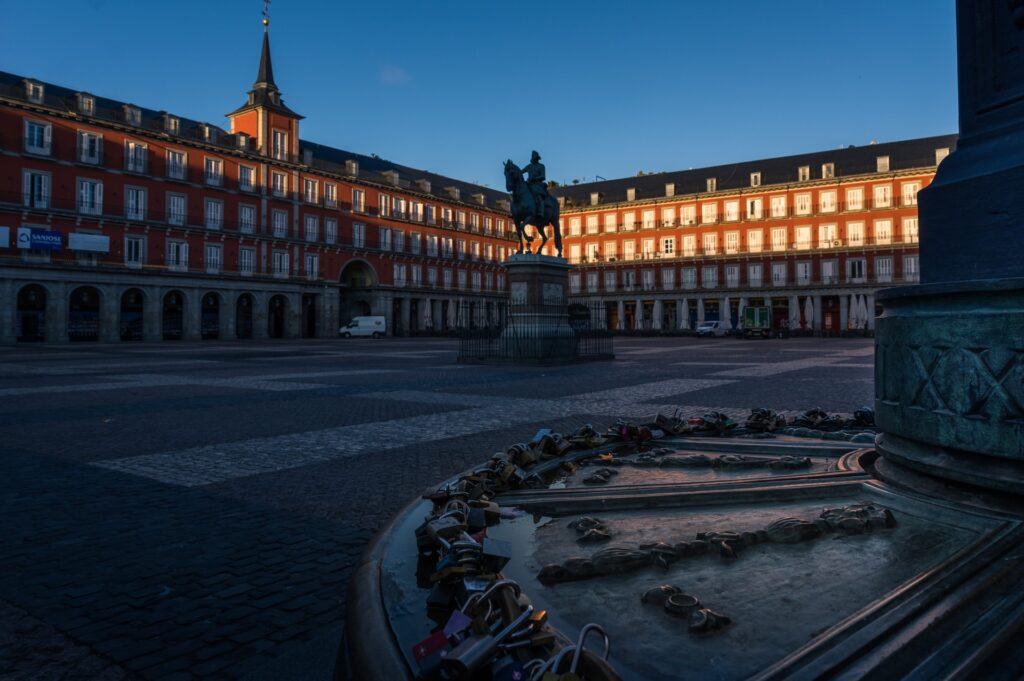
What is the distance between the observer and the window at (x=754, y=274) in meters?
54.7

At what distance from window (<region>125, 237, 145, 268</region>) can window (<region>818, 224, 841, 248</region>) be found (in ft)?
162

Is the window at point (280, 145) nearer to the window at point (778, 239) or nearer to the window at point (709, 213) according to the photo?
the window at point (709, 213)

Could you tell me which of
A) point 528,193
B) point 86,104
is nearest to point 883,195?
point 528,193

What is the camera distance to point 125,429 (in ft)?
22.0

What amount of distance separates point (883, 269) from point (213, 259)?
159 feet

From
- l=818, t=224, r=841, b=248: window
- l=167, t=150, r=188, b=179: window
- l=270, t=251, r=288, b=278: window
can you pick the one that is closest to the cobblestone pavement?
l=167, t=150, r=188, b=179: window

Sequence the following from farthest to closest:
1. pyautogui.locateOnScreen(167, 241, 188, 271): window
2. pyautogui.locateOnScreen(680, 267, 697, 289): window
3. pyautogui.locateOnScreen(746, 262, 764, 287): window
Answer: pyautogui.locateOnScreen(680, 267, 697, 289): window
pyautogui.locateOnScreen(746, 262, 764, 287): window
pyautogui.locateOnScreen(167, 241, 188, 271): window

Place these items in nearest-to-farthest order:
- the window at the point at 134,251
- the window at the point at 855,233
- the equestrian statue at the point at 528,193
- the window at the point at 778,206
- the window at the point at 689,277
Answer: the equestrian statue at the point at 528,193 → the window at the point at 134,251 → the window at the point at 855,233 → the window at the point at 778,206 → the window at the point at 689,277

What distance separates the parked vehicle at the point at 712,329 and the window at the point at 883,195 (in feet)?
49.9

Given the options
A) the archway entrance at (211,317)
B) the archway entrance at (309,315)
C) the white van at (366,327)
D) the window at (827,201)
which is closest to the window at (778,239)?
the window at (827,201)

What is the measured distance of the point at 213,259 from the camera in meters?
42.8

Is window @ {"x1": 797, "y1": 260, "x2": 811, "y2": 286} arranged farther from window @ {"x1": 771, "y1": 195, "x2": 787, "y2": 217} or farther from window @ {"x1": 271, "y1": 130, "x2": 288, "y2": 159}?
window @ {"x1": 271, "y1": 130, "x2": 288, "y2": 159}

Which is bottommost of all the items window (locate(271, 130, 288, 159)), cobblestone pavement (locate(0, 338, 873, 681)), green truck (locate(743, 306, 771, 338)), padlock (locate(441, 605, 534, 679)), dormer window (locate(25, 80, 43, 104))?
cobblestone pavement (locate(0, 338, 873, 681))

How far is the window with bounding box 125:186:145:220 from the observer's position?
38812 mm
